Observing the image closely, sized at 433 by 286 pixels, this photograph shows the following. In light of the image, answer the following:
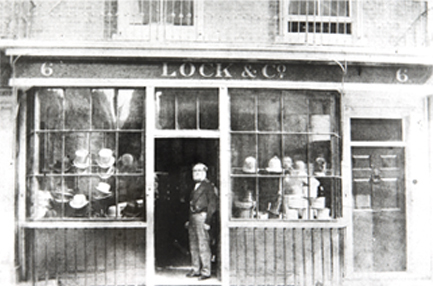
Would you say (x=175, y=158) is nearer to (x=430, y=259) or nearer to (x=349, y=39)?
(x=349, y=39)

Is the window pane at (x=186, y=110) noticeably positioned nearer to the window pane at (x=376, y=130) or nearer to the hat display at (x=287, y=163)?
the hat display at (x=287, y=163)

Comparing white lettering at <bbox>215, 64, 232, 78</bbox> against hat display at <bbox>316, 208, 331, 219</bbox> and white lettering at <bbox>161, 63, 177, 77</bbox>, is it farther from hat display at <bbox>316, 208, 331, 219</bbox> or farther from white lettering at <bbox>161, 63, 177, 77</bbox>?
hat display at <bbox>316, 208, 331, 219</bbox>

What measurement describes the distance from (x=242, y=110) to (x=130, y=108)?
5.60ft

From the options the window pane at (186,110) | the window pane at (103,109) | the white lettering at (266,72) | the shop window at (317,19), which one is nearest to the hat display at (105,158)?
the window pane at (103,109)

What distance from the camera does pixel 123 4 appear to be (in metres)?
8.00

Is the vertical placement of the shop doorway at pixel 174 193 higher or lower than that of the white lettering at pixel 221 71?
lower

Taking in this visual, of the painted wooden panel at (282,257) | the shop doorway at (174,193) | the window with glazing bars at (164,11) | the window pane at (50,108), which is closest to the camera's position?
the painted wooden panel at (282,257)

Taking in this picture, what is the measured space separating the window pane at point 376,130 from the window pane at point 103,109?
3.93 m

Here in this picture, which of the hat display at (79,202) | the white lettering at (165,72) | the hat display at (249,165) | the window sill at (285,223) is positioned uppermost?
the white lettering at (165,72)

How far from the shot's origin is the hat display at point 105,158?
24.7 ft

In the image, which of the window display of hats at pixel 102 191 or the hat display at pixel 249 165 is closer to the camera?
the window display of hats at pixel 102 191

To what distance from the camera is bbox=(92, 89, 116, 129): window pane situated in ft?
24.8

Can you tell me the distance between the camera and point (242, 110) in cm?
767

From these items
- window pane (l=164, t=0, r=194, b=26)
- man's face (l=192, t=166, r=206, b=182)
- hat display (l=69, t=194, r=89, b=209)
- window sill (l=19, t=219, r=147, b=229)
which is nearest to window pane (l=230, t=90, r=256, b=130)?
man's face (l=192, t=166, r=206, b=182)
